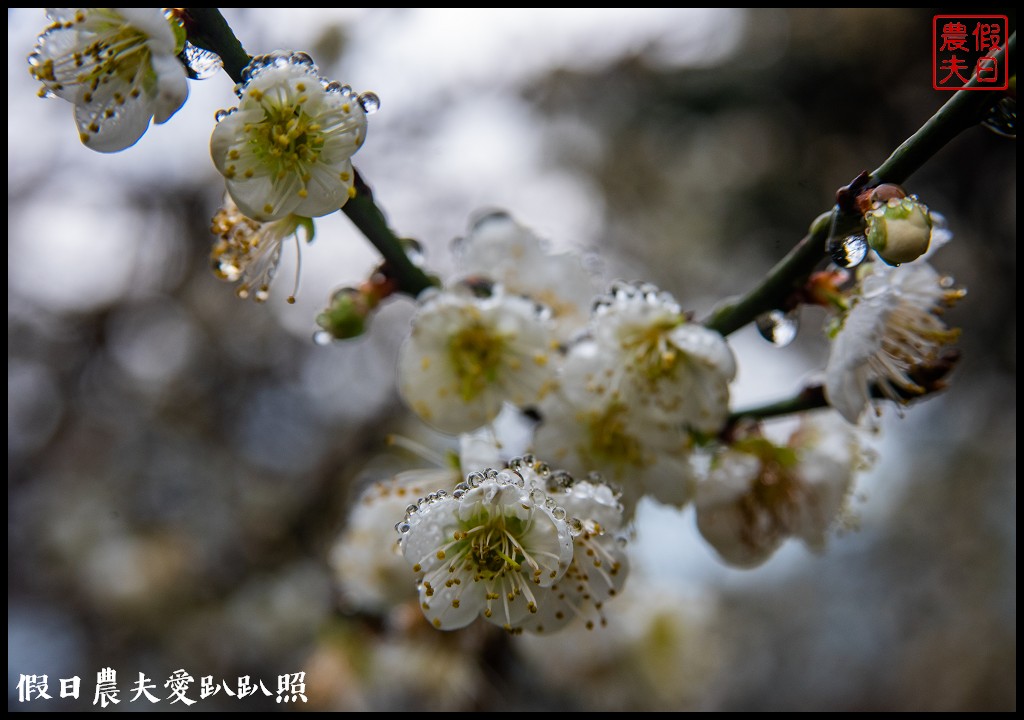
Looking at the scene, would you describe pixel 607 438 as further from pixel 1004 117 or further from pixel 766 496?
pixel 1004 117

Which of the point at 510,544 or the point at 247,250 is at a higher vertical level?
the point at 247,250

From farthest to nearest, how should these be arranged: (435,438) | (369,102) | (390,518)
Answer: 1. (435,438)
2. (390,518)
3. (369,102)

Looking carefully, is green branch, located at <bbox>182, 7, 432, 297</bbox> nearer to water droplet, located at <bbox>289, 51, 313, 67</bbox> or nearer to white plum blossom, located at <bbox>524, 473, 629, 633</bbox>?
water droplet, located at <bbox>289, 51, 313, 67</bbox>

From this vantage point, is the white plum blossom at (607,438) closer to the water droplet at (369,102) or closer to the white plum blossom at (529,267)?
the white plum blossom at (529,267)

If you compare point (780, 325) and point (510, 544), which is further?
point (780, 325)

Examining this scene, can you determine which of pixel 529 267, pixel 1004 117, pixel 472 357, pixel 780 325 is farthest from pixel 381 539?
pixel 1004 117

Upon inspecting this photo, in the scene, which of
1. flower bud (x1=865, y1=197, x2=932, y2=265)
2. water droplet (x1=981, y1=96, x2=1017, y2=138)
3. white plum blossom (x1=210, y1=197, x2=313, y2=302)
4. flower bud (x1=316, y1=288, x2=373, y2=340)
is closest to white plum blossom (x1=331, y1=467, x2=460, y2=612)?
flower bud (x1=316, y1=288, x2=373, y2=340)

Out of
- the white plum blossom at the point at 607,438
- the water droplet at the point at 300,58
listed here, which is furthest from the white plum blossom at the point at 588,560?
the water droplet at the point at 300,58
